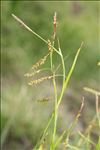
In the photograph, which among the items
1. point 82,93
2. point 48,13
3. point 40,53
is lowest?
point 82,93

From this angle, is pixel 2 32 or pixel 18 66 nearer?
pixel 2 32

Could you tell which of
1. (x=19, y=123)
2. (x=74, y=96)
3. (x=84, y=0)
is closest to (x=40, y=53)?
(x=74, y=96)

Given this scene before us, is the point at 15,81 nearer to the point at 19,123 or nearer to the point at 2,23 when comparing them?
the point at 2,23

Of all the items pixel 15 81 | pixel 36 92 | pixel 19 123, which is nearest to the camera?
pixel 19 123

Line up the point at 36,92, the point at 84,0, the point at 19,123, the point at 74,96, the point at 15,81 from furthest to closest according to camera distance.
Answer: the point at 84,0, the point at 74,96, the point at 15,81, the point at 36,92, the point at 19,123

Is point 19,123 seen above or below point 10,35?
below

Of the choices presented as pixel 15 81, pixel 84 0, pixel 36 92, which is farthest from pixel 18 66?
pixel 84 0

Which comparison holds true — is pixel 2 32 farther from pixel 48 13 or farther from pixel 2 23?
pixel 48 13
